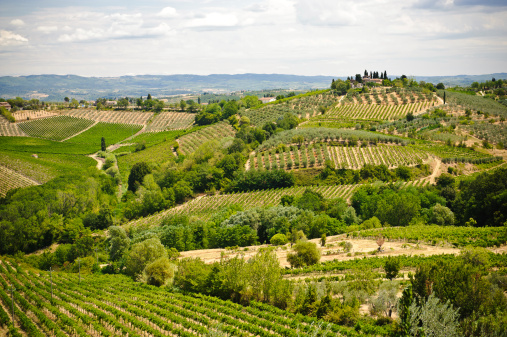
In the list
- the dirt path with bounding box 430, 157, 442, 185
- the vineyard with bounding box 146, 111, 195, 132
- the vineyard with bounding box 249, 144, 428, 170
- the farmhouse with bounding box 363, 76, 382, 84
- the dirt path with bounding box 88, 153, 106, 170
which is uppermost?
the farmhouse with bounding box 363, 76, 382, 84

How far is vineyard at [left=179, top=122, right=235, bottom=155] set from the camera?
107 m

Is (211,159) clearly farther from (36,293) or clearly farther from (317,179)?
(36,293)

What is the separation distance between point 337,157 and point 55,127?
4330 inches

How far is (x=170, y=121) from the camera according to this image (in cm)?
15275

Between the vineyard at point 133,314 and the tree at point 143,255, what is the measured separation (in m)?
3.62

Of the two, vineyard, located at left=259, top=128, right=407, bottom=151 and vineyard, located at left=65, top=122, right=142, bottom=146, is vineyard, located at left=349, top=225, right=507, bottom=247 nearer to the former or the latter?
vineyard, located at left=259, top=128, right=407, bottom=151

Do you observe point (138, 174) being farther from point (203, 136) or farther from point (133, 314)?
point (133, 314)

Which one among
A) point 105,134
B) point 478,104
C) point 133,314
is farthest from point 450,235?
point 105,134

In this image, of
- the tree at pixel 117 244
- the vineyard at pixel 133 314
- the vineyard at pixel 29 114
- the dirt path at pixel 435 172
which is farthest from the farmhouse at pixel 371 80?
the vineyard at pixel 133 314

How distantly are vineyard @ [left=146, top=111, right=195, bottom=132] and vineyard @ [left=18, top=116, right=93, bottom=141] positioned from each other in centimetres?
2534

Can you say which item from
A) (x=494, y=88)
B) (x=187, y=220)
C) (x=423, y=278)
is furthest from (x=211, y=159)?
(x=494, y=88)

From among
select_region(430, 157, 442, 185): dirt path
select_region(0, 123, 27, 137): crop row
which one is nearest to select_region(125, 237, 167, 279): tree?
select_region(430, 157, 442, 185): dirt path

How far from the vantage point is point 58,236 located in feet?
200

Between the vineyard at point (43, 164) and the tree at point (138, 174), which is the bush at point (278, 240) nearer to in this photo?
the tree at point (138, 174)
